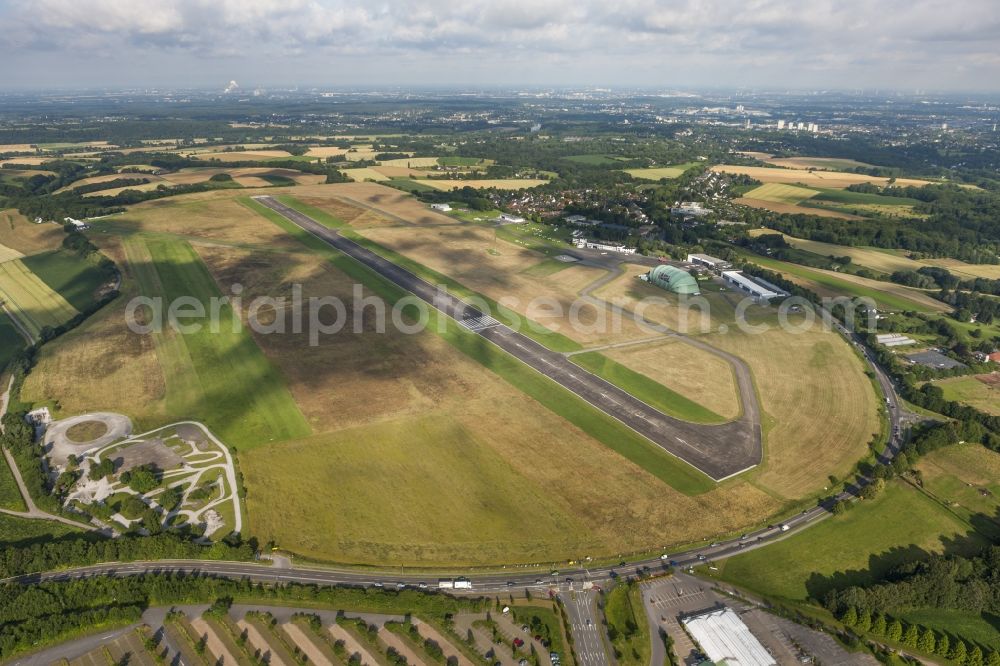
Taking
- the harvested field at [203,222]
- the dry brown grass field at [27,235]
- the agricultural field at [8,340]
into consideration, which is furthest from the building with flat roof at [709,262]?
the dry brown grass field at [27,235]

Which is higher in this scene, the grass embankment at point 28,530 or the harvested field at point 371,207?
the harvested field at point 371,207

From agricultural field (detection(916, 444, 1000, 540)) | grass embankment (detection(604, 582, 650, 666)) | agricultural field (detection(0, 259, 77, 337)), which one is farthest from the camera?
agricultural field (detection(0, 259, 77, 337))

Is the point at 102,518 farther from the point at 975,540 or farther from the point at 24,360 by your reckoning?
the point at 975,540

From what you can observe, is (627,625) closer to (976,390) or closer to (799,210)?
(976,390)

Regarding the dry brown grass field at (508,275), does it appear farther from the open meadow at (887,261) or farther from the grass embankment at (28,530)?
the grass embankment at (28,530)

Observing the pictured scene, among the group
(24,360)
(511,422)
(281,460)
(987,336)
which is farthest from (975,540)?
(24,360)

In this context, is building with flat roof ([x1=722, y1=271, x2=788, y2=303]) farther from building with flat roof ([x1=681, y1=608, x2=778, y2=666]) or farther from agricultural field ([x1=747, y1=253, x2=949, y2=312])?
building with flat roof ([x1=681, y1=608, x2=778, y2=666])

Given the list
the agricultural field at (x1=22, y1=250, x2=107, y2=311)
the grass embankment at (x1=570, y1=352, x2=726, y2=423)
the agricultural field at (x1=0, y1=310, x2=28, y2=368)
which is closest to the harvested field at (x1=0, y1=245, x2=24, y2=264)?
the agricultural field at (x1=22, y1=250, x2=107, y2=311)

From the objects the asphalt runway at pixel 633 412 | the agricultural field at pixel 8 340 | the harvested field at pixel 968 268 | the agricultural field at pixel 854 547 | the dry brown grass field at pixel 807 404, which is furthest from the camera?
the harvested field at pixel 968 268
